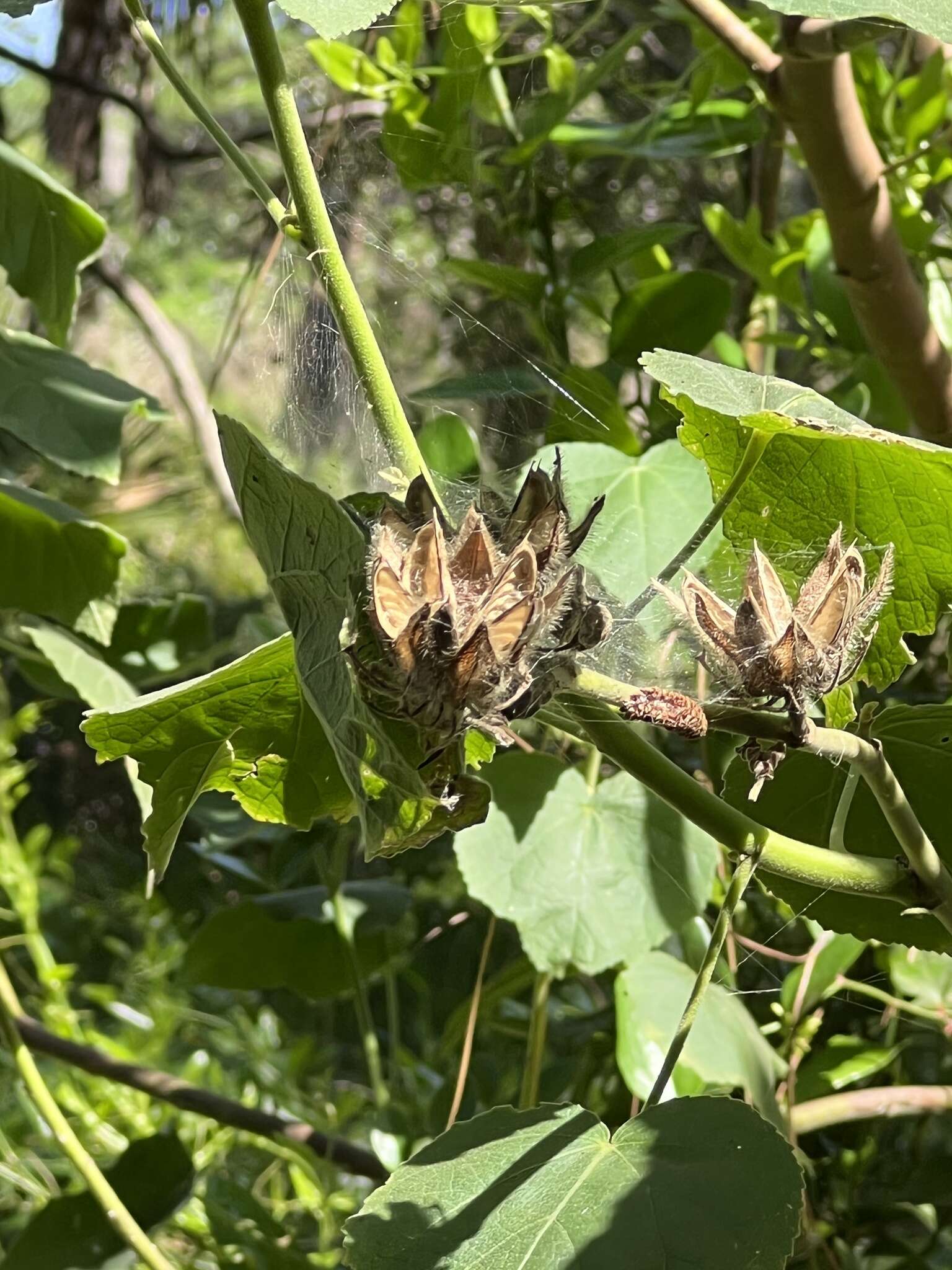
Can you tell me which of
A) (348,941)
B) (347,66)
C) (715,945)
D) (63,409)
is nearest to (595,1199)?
(715,945)

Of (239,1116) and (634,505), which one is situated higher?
(634,505)

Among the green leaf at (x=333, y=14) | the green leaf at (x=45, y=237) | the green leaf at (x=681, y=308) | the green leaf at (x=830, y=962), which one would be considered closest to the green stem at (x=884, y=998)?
the green leaf at (x=830, y=962)

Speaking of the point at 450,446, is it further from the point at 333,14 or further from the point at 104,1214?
the point at 104,1214

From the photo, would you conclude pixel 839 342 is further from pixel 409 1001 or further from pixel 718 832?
pixel 409 1001

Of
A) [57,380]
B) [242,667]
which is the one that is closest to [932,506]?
[242,667]

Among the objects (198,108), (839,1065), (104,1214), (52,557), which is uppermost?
(198,108)
